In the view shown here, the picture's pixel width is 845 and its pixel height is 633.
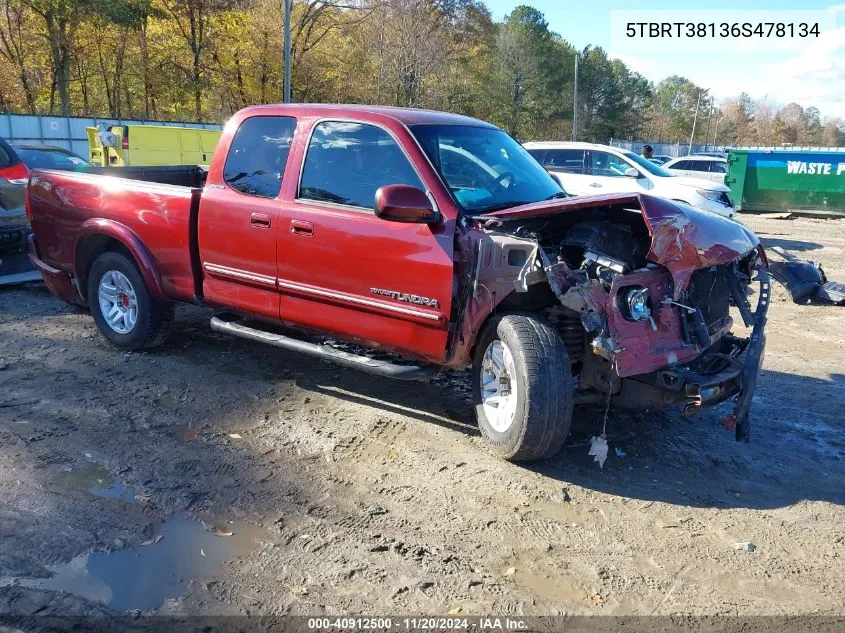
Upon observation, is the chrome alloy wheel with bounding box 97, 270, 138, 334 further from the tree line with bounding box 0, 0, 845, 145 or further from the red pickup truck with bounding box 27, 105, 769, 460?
the tree line with bounding box 0, 0, 845, 145

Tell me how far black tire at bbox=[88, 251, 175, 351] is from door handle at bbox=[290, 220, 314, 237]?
1666 millimetres

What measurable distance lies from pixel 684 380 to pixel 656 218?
34.9 inches

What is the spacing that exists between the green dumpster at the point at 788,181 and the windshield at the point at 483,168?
55.8 feet

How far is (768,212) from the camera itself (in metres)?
20.4

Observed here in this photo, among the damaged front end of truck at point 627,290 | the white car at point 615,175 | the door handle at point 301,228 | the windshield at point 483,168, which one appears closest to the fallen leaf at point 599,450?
the damaged front end of truck at point 627,290

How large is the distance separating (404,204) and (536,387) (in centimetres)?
126

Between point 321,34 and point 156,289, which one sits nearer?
point 156,289

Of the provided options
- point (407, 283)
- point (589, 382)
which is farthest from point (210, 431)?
point (589, 382)

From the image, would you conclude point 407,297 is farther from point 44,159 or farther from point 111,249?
point 44,159

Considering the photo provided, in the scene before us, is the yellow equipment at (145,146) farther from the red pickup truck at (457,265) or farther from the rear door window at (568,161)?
the red pickup truck at (457,265)

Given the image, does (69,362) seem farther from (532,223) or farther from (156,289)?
(532,223)

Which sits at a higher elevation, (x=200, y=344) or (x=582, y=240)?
(x=582, y=240)

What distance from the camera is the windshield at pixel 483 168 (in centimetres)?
454

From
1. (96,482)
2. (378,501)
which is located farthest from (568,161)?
(96,482)
